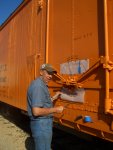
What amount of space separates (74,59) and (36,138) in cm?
144

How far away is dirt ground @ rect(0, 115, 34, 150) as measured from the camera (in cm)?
741

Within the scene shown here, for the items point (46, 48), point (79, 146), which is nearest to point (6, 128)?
point (79, 146)

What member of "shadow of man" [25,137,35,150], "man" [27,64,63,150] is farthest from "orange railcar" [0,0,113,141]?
"shadow of man" [25,137,35,150]

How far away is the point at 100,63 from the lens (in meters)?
4.13

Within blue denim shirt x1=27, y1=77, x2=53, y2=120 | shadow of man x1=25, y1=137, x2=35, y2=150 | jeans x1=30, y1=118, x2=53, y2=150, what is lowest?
shadow of man x1=25, y1=137, x2=35, y2=150

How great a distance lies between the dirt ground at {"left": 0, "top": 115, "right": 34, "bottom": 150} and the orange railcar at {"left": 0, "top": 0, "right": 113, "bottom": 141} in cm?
105

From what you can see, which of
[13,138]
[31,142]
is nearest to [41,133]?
[31,142]

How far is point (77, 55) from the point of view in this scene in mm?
4793

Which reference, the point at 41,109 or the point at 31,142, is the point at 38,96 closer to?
the point at 41,109

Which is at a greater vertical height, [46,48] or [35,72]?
[46,48]

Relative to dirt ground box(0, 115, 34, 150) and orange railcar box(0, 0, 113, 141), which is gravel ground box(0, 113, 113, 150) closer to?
dirt ground box(0, 115, 34, 150)

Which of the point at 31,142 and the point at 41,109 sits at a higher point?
the point at 41,109

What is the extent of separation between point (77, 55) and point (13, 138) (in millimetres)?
4450

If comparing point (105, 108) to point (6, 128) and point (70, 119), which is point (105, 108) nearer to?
point (70, 119)
